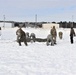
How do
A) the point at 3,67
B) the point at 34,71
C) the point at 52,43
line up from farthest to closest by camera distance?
1. the point at 52,43
2. the point at 3,67
3. the point at 34,71

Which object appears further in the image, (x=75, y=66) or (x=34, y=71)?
(x=75, y=66)

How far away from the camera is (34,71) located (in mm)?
9273

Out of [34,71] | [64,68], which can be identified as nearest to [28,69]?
[34,71]

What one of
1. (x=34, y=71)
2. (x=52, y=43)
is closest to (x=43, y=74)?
(x=34, y=71)

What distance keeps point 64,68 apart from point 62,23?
13165cm

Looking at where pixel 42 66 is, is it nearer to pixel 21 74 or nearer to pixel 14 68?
pixel 14 68

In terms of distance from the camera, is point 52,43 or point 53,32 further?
point 53,32

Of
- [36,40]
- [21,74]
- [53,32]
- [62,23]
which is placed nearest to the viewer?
[21,74]

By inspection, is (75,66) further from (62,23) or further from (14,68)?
(62,23)

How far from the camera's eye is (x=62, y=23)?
462ft

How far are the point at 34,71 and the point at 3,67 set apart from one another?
1247 mm

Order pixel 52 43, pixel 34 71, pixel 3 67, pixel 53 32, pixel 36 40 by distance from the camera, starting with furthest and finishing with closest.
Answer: pixel 36 40, pixel 53 32, pixel 52 43, pixel 3 67, pixel 34 71

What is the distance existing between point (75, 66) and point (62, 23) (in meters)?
131

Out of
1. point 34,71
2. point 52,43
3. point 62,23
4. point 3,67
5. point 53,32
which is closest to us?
point 34,71
